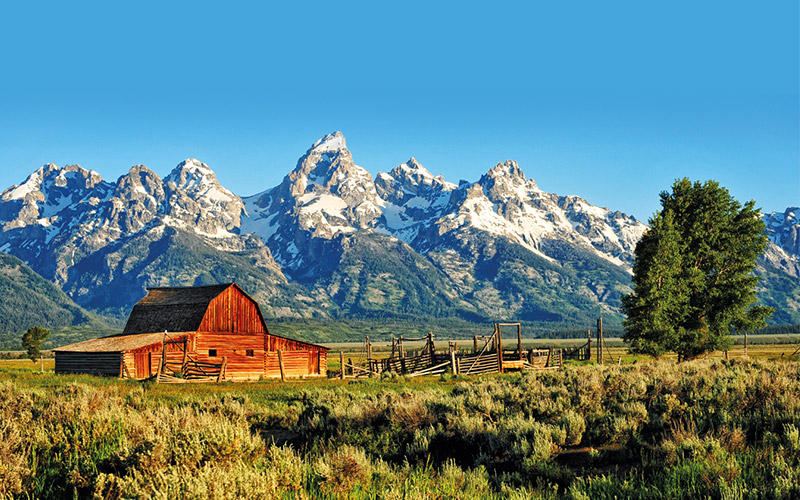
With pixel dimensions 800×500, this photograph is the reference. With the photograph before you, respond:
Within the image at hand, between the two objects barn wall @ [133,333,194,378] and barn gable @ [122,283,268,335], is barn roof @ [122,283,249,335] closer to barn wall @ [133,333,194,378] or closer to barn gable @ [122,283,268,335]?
barn gable @ [122,283,268,335]

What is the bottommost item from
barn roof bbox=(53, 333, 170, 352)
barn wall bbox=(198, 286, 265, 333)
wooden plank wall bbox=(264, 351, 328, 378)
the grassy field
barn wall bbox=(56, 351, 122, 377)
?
wooden plank wall bbox=(264, 351, 328, 378)

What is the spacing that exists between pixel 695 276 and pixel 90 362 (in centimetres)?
4448

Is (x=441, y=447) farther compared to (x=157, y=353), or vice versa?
(x=157, y=353)

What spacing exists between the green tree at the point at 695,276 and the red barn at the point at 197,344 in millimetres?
26357

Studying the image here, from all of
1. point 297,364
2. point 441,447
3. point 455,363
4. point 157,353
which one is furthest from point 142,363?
point 441,447

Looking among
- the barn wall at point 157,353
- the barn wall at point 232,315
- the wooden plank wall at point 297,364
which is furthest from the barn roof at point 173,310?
the wooden plank wall at point 297,364

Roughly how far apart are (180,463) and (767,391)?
1338 centimetres

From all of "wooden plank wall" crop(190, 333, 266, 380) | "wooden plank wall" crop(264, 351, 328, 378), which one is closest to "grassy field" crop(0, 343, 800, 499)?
"wooden plank wall" crop(190, 333, 266, 380)

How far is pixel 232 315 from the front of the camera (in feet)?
169

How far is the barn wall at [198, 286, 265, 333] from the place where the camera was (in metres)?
49.8

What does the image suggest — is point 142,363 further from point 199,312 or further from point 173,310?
point 173,310

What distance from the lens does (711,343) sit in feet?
127

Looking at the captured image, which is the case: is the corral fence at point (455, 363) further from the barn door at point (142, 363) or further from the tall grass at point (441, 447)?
the tall grass at point (441, 447)

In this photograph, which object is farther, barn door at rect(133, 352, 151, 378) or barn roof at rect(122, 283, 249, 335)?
barn roof at rect(122, 283, 249, 335)
